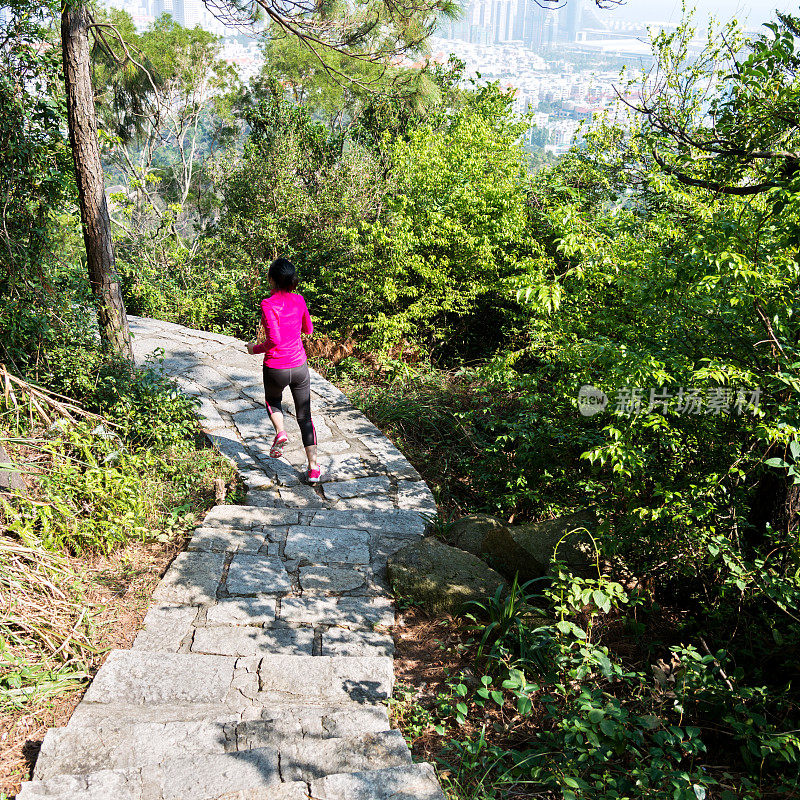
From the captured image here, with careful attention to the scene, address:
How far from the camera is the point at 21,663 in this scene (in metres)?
2.58

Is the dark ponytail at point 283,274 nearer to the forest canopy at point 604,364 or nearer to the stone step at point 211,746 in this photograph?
the forest canopy at point 604,364

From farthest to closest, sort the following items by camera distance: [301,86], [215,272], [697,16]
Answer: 1. [301,86]
2. [215,272]
3. [697,16]

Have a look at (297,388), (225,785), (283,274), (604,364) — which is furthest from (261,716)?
(283,274)

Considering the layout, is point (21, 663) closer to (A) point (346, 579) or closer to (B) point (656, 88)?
(A) point (346, 579)

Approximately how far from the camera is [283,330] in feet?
14.6

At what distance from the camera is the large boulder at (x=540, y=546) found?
11.8ft

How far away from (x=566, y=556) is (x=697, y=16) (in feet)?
20.5

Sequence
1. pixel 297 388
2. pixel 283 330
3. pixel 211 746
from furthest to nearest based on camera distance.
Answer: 1. pixel 297 388
2. pixel 283 330
3. pixel 211 746

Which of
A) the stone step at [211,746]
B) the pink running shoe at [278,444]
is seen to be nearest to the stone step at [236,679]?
the stone step at [211,746]

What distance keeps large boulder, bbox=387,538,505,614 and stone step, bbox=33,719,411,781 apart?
1.07m

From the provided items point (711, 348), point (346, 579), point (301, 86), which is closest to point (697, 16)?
point (711, 348)

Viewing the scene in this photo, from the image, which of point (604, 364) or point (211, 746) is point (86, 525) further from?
point (604, 364)

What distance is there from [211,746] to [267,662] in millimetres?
622

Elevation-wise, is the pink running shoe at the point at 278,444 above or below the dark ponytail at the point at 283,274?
below
